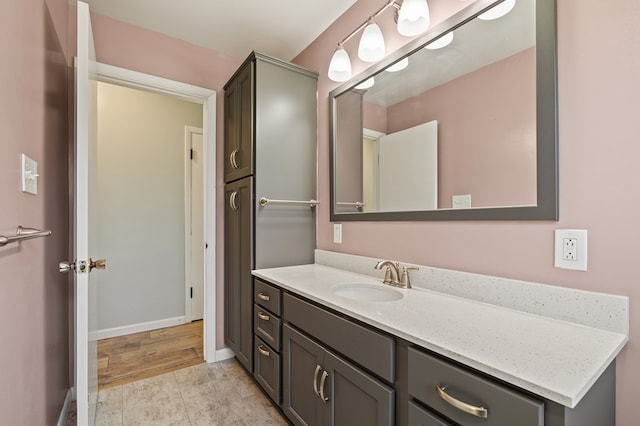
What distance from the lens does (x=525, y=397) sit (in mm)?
637

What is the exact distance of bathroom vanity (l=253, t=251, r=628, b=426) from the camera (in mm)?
656

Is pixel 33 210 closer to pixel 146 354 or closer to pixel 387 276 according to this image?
pixel 387 276

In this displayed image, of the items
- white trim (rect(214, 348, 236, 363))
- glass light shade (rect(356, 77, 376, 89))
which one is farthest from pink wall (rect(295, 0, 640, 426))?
white trim (rect(214, 348, 236, 363))

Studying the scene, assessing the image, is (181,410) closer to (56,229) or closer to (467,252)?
(56,229)

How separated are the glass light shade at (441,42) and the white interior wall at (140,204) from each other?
2598mm

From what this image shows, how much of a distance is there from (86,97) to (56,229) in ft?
2.42

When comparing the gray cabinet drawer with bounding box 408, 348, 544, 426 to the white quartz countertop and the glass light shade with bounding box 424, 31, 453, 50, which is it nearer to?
the white quartz countertop

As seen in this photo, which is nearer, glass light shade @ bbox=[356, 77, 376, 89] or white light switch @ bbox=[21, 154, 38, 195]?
white light switch @ bbox=[21, 154, 38, 195]

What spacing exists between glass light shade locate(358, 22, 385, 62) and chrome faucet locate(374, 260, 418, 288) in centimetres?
114

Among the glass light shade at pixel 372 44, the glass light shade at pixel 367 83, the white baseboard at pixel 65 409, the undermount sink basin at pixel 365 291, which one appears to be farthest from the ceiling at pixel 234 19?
the white baseboard at pixel 65 409

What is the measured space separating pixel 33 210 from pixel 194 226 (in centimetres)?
207

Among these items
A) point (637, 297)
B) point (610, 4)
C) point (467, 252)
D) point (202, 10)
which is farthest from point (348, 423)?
point (202, 10)

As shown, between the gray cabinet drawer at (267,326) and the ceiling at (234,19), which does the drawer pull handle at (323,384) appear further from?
the ceiling at (234,19)

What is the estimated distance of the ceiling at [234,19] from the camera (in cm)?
190
